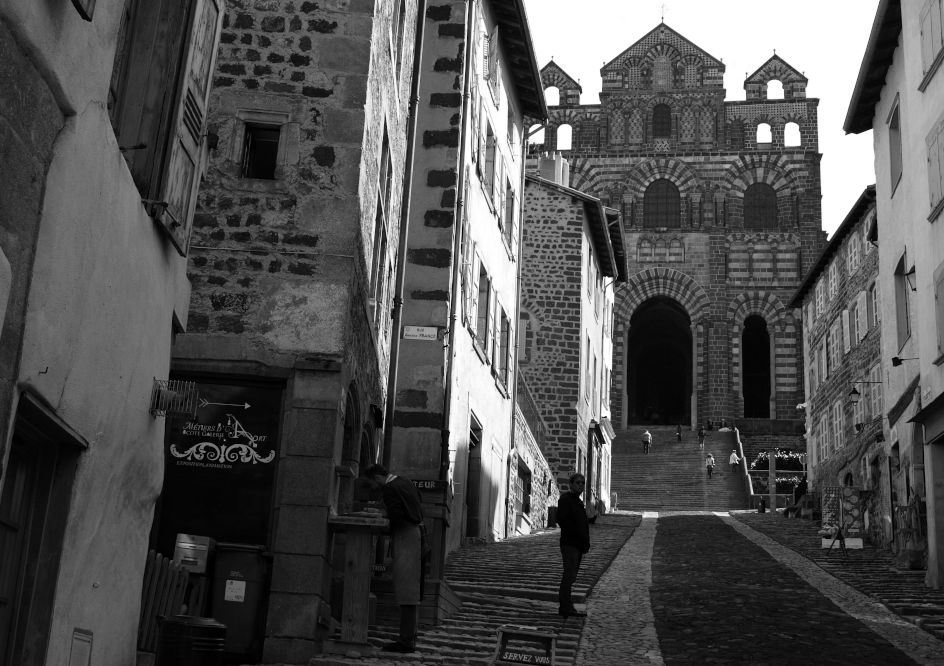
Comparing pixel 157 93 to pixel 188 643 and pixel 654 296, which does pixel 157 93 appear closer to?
pixel 188 643

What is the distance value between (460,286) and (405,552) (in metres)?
8.48

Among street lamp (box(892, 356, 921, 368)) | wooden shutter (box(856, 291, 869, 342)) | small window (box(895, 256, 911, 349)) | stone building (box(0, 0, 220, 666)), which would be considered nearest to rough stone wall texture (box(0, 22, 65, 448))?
stone building (box(0, 0, 220, 666))

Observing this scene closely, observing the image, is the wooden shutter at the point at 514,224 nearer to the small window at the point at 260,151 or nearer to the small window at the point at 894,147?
the small window at the point at 894,147

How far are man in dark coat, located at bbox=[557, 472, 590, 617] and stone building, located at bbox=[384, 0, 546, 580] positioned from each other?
134 centimetres

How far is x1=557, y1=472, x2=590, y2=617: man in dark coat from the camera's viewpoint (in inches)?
441

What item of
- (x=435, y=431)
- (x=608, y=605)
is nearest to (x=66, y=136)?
(x=608, y=605)

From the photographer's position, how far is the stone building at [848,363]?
1035 inches

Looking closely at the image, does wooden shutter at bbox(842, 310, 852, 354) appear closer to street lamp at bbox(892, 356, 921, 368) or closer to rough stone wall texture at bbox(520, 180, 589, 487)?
rough stone wall texture at bbox(520, 180, 589, 487)

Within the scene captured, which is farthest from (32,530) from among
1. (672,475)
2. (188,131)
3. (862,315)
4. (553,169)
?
(672,475)

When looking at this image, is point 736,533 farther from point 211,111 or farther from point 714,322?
point 714,322

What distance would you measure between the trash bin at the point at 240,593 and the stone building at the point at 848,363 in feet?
45.8

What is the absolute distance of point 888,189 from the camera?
63.9 ft

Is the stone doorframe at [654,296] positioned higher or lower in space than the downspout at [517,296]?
higher

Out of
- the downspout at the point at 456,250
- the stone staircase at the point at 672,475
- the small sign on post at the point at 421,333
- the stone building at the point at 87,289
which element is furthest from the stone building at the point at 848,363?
the stone building at the point at 87,289
